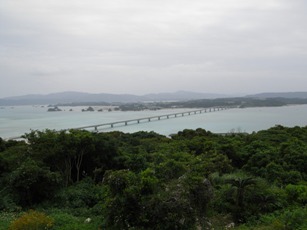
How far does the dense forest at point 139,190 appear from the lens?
6.12 m

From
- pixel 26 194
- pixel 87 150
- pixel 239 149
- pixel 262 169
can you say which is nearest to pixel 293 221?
pixel 262 169

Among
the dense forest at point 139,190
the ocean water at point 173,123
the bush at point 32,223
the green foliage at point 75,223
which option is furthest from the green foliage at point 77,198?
the ocean water at point 173,123

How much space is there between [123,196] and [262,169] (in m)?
7.80

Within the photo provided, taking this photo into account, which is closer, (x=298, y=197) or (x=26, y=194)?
(x=298, y=197)

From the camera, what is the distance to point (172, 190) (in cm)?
650

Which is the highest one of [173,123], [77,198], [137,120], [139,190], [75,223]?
[139,190]

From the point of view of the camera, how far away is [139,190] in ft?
20.5

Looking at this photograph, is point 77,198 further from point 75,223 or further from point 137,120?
point 137,120

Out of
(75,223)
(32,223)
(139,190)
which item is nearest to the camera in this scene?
(32,223)

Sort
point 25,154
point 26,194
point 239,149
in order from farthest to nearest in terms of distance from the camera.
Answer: point 239,149, point 25,154, point 26,194

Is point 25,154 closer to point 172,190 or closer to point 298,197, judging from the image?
point 172,190

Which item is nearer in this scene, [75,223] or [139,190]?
[139,190]

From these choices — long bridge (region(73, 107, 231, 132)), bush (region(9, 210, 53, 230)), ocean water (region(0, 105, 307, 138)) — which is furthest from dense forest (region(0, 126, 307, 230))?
long bridge (region(73, 107, 231, 132))

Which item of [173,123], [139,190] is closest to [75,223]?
[139,190]
